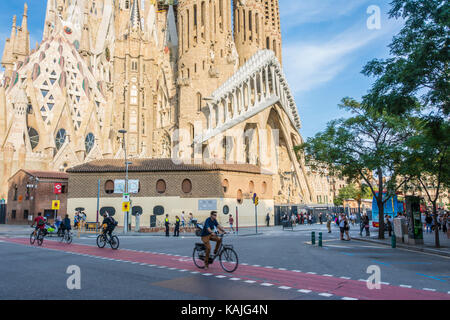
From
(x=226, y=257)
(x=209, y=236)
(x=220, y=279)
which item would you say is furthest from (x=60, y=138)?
(x=220, y=279)

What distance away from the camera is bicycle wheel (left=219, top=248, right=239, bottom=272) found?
8.70 meters

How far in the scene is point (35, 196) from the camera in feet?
117

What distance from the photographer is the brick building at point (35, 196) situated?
35.6 metres

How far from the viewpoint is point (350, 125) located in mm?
21812

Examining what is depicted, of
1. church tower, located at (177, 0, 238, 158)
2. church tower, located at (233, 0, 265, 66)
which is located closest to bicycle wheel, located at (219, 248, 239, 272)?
church tower, located at (177, 0, 238, 158)

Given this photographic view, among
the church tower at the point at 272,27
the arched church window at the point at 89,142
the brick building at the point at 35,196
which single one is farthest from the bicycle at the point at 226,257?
the church tower at the point at 272,27

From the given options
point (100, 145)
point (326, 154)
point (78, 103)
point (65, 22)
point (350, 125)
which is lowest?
point (326, 154)

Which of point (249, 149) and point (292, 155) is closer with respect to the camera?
point (249, 149)

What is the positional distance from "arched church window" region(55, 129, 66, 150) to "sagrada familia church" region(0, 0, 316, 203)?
0.82 ft

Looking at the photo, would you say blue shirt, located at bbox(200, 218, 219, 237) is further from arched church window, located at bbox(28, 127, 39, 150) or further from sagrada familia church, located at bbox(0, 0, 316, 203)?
arched church window, located at bbox(28, 127, 39, 150)

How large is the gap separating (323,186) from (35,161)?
6335cm

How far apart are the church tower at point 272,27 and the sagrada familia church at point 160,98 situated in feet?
5.51
